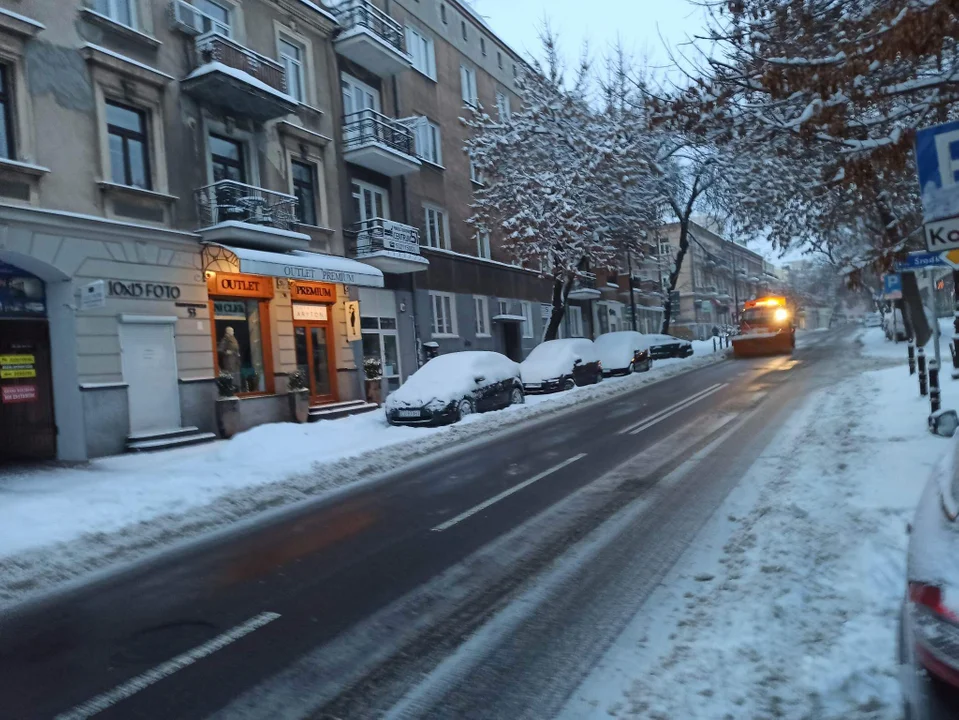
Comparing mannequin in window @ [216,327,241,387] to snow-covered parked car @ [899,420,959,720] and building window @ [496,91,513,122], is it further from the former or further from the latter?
building window @ [496,91,513,122]

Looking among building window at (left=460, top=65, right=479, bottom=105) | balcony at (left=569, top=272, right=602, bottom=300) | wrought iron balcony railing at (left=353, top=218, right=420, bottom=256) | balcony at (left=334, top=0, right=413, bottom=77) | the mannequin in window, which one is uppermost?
building window at (left=460, top=65, right=479, bottom=105)

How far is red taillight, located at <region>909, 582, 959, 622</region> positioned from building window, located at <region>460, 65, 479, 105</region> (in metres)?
29.0

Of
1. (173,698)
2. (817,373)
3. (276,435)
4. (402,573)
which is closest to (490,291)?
(817,373)

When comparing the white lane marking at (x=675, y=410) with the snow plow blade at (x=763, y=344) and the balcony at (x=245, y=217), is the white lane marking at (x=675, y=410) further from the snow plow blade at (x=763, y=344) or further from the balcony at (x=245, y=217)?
the snow plow blade at (x=763, y=344)

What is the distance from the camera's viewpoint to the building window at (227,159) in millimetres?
16594

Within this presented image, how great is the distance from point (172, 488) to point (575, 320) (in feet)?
104

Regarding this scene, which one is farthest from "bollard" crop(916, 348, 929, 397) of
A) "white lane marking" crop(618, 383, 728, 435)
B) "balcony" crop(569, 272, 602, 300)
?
"balcony" crop(569, 272, 602, 300)

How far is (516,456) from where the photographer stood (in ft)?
35.6

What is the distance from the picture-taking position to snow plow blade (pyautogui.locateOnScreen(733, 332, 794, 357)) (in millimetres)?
31234

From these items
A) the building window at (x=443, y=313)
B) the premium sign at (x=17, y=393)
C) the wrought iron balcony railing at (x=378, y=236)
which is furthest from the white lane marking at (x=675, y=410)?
the premium sign at (x=17, y=393)

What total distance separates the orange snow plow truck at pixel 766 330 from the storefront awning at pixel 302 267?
19.8 meters

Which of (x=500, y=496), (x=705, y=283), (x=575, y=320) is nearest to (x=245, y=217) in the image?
(x=500, y=496)

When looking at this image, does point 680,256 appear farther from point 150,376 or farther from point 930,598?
point 930,598

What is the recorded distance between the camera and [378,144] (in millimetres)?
20594
